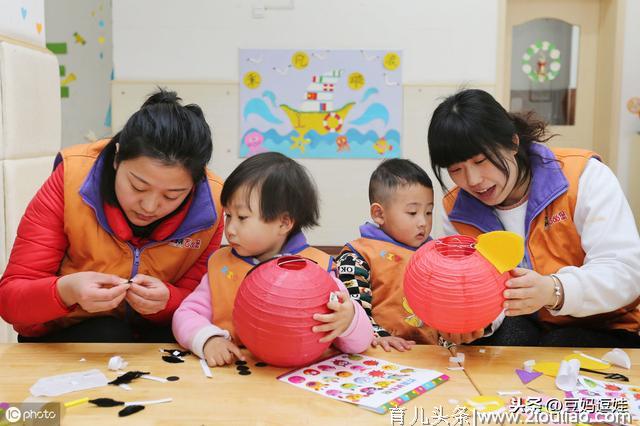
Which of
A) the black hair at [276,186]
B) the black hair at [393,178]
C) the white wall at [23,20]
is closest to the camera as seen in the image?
the black hair at [276,186]

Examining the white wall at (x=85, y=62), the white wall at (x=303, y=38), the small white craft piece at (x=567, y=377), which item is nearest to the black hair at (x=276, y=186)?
the small white craft piece at (x=567, y=377)

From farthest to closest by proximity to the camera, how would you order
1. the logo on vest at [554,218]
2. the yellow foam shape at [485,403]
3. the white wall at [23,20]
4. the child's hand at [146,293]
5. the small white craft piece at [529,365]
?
1. the white wall at [23,20]
2. the logo on vest at [554,218]
3. the child's hand at [146,293]
4. the small white craft piece at [529,365]
5. the yellow foam shape at [485,403]

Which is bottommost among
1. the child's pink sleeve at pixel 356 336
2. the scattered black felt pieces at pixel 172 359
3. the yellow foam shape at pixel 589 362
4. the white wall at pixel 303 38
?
the scattered black felt pieces at pixel 172 359

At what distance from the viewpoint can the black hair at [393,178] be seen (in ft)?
6.31

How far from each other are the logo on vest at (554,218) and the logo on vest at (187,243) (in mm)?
1001

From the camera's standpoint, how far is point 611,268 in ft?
4.98

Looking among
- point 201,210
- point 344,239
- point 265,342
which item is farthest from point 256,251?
point 344,239

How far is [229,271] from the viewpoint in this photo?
1.56 m

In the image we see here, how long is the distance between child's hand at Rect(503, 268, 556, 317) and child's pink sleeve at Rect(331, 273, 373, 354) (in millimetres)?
321

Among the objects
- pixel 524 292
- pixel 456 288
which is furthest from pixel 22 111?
pixel 524 292

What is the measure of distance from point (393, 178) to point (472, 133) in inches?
15.7

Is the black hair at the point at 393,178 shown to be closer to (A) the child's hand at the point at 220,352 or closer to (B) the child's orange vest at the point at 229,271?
(B) the child's orange vest at the point at 229,271

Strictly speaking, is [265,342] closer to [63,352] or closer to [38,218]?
[63,352]

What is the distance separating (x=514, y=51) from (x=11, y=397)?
16.3 ft
